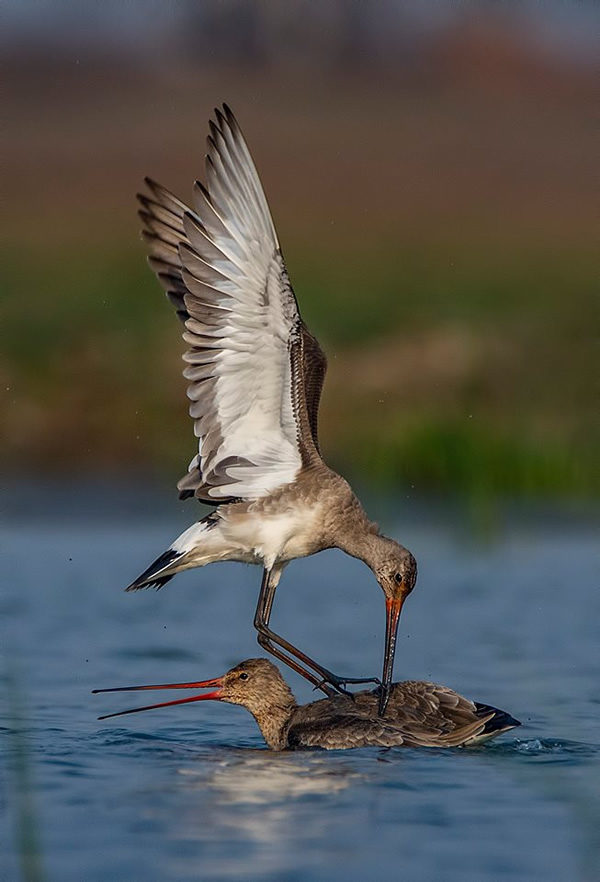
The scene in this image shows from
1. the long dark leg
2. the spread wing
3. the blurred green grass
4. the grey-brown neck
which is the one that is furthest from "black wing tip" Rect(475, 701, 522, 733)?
the blurred green grass

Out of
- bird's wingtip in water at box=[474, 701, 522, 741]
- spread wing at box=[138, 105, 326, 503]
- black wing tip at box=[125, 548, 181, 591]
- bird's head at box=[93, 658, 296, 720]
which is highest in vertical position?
spread wing at box=[138, 105, 326, 503]

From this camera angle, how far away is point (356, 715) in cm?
784

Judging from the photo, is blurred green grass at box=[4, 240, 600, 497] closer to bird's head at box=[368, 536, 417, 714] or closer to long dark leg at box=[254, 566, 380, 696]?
long dark leg at box=[254, 566, 380, 696]

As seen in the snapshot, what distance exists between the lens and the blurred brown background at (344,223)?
1650 cm

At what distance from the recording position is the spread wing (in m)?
7.76

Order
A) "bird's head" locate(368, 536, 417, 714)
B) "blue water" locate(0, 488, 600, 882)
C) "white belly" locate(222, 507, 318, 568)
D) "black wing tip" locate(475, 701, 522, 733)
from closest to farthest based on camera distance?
"blue water" locate(0, 488, 600, 882) → "black wing tip" locate(475, 701, 522, 733) → "bird's head" locate(368, 536, 417, 714) → "white belly" locate(222, 507, 318, 568)

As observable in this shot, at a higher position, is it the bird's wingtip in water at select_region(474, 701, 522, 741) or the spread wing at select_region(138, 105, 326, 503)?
the spread wing at select_region(138, 105, 326, 503)

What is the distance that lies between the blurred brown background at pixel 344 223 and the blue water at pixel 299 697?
2.25 meters

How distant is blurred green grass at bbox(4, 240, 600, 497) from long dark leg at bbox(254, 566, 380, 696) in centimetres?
487

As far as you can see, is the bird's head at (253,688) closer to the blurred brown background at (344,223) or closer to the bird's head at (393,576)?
the bird's head at (393,576)

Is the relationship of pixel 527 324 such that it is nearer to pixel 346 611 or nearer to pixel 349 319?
pixel 349 319

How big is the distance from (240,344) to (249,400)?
42 centimetres

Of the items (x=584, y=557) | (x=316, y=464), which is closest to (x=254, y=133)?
(x=584, y=557)

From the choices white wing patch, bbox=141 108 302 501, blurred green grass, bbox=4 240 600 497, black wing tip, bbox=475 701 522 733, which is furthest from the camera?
blurred green grass, bbox=4 240 600 497
